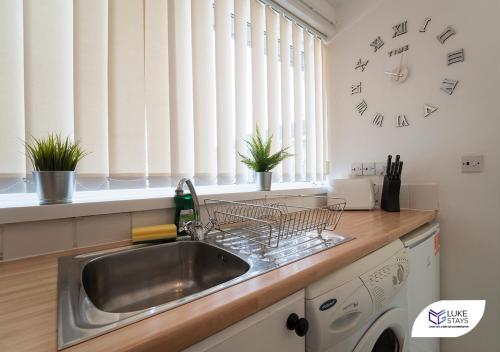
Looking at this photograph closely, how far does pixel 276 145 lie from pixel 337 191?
516 mm

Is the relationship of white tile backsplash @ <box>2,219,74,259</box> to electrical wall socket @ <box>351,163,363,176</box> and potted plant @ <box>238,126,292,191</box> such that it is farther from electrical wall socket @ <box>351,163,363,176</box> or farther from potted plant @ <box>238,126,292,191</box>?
electrical wall socket @ <box>351,163,363,176</box>

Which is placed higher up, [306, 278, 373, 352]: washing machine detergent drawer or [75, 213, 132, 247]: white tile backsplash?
[75, 213, 132, 247]: white tile backsplash

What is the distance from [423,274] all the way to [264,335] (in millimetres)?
1052

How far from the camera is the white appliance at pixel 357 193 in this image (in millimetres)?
1521

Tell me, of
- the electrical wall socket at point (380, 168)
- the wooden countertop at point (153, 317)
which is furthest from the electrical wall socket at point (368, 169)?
the wooden countertop at point (153, 317)

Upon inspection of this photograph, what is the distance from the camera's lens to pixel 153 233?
84 centimetres

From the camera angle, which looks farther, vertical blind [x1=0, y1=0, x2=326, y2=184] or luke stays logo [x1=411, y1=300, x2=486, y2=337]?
luke stays logo [x1=411, y1=300, x2=486, y2=337]

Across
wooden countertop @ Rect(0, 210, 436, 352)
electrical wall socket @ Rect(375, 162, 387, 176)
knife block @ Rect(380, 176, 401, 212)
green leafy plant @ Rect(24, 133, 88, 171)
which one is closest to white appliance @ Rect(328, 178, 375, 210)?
knife block @ Rect(380, 176, 401, 212)

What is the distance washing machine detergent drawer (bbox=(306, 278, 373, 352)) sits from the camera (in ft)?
1.88

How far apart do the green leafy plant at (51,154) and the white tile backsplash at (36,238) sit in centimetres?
Result: 17

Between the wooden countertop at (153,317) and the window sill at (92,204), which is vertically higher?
the window sill at (92,204)

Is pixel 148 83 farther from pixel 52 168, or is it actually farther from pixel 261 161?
pixel 261 161

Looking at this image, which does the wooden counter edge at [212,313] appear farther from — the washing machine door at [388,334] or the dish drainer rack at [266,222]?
the washing machine door at [388,334]

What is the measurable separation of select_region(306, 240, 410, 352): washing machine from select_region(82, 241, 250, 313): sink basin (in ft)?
0.70
